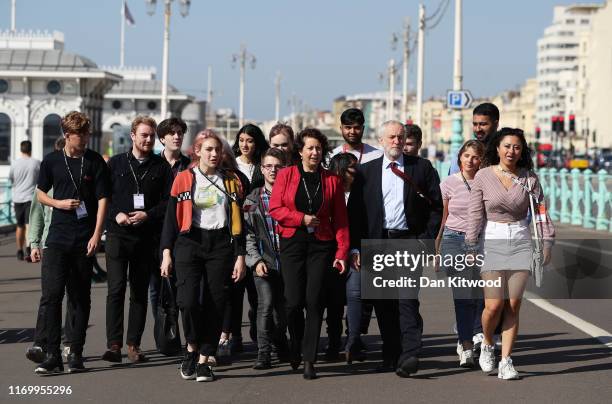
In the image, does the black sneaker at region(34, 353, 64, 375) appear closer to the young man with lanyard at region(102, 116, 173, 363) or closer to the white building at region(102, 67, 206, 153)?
the young man with lanyard at region(102, 116, 173, 363)

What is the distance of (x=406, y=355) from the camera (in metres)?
9.46

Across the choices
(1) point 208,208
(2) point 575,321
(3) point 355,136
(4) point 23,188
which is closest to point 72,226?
(1) point 208,208

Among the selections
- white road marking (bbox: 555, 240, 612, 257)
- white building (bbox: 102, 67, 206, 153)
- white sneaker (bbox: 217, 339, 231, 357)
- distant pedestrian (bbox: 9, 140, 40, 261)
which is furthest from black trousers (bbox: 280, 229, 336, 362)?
white building (bbox: 102, 67, 206, 153)

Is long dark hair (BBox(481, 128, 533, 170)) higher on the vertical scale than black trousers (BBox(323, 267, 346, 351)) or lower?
higher

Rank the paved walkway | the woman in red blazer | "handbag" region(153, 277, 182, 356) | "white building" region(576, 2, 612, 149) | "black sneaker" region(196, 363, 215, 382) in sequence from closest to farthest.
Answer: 1. the paved walkway
2. "black sneaker" region(196, 363, 215, 382)
3. the woman in red blazer
4. "handbag" region(153, 277, 182, 356)
5. "white building" region(576, 2, 612, 149)

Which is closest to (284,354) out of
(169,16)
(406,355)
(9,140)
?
(406,355)

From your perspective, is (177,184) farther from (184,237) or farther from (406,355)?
(406,355)

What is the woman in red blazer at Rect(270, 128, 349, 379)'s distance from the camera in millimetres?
9391

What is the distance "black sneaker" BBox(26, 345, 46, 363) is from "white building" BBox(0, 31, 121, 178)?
1863 inches

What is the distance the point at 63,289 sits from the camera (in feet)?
32.2

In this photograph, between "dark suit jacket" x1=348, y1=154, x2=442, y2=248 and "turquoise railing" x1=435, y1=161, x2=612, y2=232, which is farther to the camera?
"turquoise railing" x1=435, y1=161, x2=612, y2=232

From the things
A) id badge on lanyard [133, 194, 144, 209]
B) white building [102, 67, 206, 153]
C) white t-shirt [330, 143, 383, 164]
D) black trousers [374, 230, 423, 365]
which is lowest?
black trousers [374, 230, 423, 365]

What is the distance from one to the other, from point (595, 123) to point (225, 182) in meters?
169

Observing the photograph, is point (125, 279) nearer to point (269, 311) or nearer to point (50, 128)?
point (269, 311)
